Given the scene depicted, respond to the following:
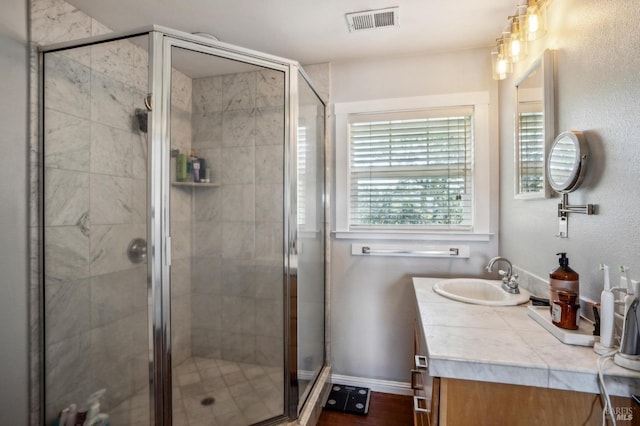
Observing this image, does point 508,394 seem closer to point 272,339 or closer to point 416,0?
point 272,339

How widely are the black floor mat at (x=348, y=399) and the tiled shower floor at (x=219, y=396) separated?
0.46 meters

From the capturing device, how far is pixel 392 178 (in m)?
2.09

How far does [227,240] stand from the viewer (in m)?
1.97

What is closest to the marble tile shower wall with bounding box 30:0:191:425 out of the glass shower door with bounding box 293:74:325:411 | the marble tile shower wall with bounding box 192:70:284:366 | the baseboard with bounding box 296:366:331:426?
the marble tile shower wall with bounding box 192:70:284:366

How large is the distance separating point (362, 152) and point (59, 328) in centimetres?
198

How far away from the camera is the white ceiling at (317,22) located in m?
1.55

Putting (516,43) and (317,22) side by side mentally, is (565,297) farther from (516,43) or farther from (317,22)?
(317,22)

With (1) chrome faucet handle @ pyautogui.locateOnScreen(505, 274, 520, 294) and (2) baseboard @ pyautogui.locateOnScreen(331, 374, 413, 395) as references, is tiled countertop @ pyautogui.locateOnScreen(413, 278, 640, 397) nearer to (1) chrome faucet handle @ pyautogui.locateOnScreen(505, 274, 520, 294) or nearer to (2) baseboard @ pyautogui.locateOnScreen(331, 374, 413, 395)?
(1) chrome faucet handle @ pyautogui.locateOnScreen(505, 274, 520, 294)

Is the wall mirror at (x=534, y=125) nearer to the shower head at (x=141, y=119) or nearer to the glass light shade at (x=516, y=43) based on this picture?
the glass light shade at (x=516, y=43)

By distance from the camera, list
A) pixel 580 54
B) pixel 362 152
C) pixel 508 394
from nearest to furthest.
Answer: pixel 508 394 → pixel 580 54 → pixel 362 152

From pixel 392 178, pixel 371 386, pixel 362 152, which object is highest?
pixel 362 152

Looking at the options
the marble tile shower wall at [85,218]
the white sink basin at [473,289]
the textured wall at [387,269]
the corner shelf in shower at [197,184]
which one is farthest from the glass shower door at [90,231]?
the white sink basin at [473,289]

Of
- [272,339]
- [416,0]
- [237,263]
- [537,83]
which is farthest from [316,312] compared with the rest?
[416,0]

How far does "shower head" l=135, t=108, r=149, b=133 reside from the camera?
131 cm
